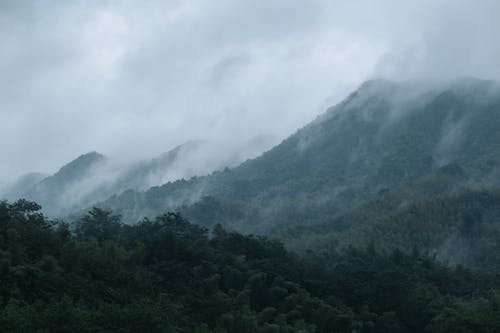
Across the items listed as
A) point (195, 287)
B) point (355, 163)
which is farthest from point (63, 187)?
point (195, 287)

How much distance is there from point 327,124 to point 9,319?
351ft

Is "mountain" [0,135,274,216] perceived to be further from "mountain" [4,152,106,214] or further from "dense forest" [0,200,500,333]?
"dense forest" [0,200,500,333]

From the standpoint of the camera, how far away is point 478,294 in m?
39.8

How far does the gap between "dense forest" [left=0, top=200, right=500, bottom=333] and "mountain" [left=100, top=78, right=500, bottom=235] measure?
35.0 m

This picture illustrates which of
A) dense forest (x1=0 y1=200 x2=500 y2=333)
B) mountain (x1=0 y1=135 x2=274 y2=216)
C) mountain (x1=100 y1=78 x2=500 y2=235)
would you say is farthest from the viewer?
mountain (x1=0 y1=135 x2=274 y2=216)

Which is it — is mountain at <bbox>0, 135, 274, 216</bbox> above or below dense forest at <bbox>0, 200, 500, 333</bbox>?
above

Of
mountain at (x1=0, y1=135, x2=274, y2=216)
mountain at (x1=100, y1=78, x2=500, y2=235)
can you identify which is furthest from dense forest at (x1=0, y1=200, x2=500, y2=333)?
mountain at (x1=0, y1=135, x2=274, y2=216)

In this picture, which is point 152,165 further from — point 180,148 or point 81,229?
point 81,229

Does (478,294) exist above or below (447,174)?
below

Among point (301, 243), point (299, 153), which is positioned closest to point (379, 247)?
point (301, 243)

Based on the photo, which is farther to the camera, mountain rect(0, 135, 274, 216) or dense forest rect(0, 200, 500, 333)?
mountain rect(0, 135, 274, 216)

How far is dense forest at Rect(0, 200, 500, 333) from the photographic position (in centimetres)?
2570

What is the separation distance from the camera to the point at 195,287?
113 ft

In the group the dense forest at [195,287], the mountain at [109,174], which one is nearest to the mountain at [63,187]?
the mountain at [109,174]
